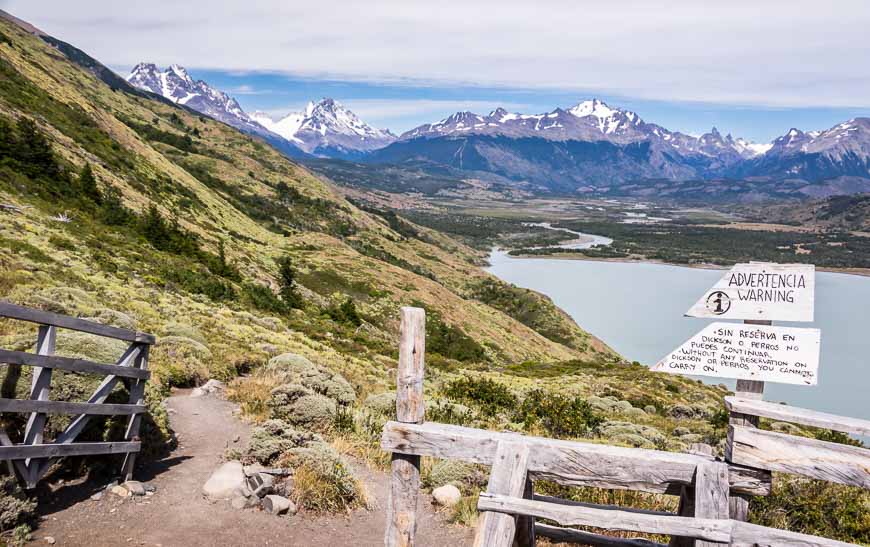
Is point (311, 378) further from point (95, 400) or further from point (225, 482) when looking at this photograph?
point (95, 400)

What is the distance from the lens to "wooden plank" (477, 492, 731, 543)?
444cm

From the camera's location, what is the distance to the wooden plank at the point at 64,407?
20.9 feet

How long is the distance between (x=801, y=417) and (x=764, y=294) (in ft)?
4.04

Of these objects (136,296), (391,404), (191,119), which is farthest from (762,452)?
(191,119)

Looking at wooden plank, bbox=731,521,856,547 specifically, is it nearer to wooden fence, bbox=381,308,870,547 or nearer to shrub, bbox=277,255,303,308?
wooden fence, bbox=381,308,870,547

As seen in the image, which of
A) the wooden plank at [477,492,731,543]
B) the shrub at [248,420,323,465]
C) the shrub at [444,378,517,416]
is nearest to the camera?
the wooden plank at [477,492,731,543]

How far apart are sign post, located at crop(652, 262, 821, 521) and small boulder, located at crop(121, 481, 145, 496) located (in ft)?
25.0

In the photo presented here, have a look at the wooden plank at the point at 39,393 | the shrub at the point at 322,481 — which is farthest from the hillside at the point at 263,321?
the wooden plank at the point at 39,393

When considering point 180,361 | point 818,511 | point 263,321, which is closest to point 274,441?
point 180,361

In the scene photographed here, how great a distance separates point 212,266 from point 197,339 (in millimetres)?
23478

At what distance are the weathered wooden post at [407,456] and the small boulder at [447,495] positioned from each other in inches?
163

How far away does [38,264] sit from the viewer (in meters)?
20.6

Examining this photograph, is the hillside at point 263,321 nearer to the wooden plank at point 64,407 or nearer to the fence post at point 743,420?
the wooden plank at point 64,407

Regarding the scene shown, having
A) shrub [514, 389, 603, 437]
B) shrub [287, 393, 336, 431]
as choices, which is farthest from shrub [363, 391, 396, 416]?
shrub [514, 389, 603, 437]
